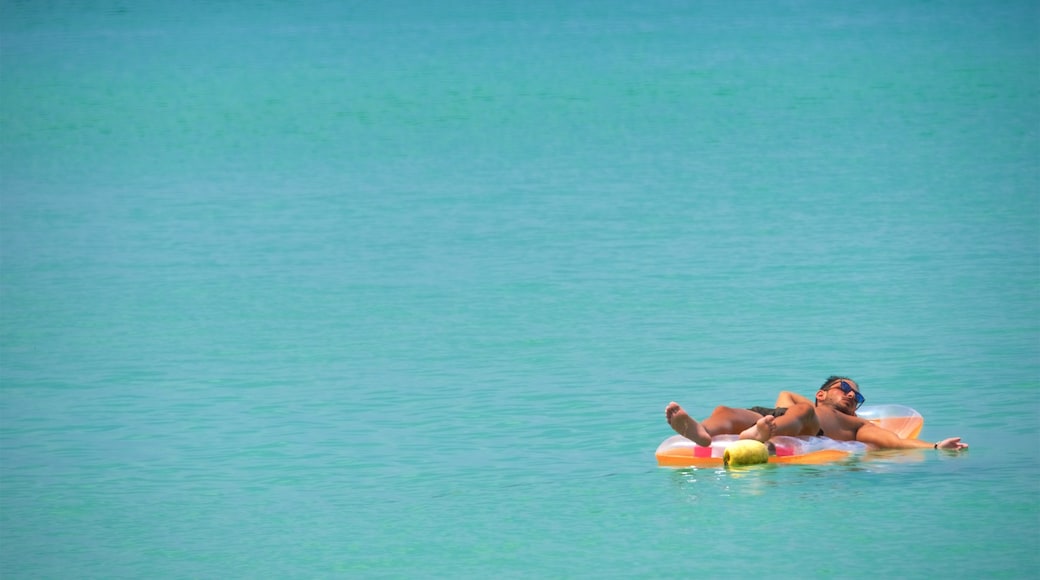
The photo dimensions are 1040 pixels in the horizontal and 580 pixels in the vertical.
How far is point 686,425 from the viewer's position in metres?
6.24

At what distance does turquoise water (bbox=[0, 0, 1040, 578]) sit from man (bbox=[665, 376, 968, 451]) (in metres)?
0.16

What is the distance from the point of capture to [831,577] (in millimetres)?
5285

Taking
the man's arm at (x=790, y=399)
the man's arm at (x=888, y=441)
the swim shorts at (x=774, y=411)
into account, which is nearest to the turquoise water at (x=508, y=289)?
the man's arm at (x=888, y=441)

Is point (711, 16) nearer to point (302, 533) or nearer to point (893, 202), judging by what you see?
point (893, 202)

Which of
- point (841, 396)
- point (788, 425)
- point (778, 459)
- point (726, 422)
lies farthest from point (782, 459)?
point (841, 396)

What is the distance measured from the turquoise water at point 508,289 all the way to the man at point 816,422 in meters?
0.16

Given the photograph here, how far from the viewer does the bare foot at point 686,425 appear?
20.2 ft

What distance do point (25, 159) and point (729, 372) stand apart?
10.0 metres

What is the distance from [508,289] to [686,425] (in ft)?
14.7

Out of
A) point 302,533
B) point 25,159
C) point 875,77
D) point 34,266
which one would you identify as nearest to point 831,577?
point 302,533

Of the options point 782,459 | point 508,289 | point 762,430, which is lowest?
point 782,459

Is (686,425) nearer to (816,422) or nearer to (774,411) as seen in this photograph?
(774,411)

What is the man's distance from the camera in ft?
21.1

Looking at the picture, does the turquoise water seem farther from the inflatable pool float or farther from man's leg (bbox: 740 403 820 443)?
man's leg (bbox: 740 403 820 443)
